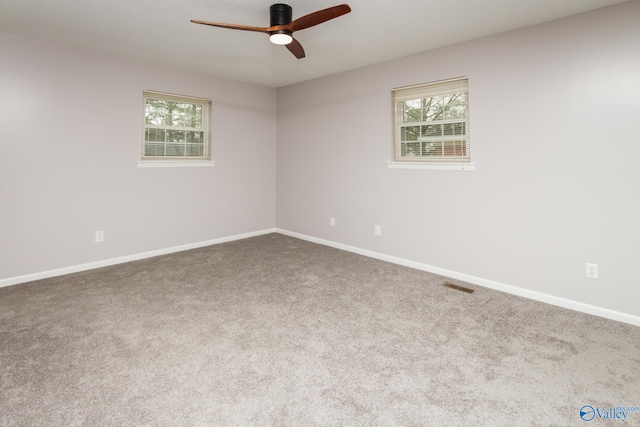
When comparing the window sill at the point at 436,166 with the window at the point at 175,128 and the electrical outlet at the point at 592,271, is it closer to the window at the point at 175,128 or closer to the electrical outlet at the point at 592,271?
the electrical outlet at the point at 592,271

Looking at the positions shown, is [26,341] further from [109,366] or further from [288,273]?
[288,273]

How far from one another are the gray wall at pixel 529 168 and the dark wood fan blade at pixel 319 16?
1780 millimetres

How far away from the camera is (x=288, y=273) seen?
3.58m

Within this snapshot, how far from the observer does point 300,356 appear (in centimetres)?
203

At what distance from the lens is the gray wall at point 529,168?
2510 mm

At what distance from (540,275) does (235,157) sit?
13.7 feet

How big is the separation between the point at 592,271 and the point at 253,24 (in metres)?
3.59

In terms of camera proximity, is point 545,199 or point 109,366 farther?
point 545,199

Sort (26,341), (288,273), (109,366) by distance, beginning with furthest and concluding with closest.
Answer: (288,273) → (26,341) → (109,366)

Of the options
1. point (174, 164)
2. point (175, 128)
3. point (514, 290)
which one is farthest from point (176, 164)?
point (514, 290)

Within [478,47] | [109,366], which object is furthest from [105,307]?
[478,47]

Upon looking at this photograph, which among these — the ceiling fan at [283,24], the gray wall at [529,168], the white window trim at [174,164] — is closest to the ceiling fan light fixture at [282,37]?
the ceiling fan at [283,24]
